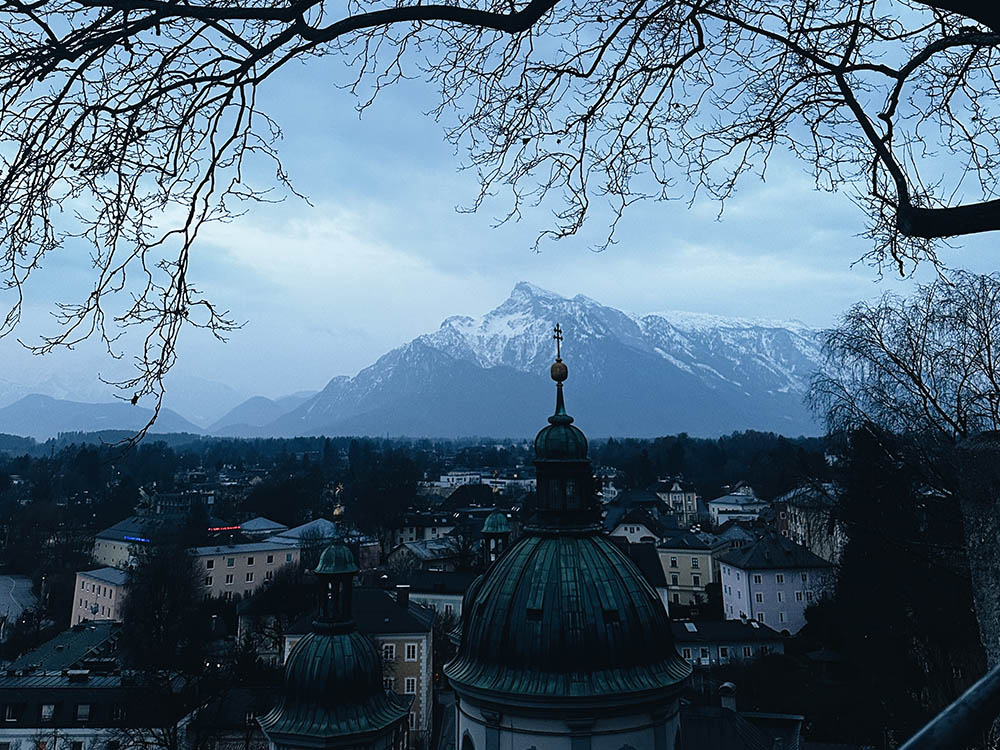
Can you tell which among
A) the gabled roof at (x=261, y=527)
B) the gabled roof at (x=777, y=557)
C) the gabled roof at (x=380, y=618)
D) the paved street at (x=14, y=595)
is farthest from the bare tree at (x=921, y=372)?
the gabled roof at (x=261, y=527)

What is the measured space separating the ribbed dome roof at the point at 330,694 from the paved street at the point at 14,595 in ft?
186

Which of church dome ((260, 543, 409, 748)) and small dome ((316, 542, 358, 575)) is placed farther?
small dome ((316, 542, 358, 575))

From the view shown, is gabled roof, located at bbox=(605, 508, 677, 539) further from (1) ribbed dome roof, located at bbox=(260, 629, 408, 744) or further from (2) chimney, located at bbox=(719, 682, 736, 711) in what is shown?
(1) ribbed dome roof, located at bbox=(260, 629, 408, 744)

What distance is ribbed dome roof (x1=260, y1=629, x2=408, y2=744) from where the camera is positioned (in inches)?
620

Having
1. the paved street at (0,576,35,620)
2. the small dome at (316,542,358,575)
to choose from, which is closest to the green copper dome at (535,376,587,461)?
the small dome at (316,542,358,575)

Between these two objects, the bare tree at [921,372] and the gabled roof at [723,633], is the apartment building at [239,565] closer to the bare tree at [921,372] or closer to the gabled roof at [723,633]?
the gabled roof at [723,633]

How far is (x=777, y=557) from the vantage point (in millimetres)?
50844

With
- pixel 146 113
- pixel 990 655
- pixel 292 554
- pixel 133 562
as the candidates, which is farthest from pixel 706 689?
pixel 133 562

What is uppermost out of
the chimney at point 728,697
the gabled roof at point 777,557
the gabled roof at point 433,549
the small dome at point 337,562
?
the small dome at point 337,562

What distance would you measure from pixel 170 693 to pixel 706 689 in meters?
24.0

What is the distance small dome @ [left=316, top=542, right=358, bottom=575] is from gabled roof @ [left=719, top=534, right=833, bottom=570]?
40.7 meters

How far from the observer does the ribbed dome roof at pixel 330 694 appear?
15.8 meters

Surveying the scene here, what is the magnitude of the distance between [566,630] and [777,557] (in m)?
42.9

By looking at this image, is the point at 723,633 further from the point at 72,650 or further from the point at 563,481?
the point at 72,650
